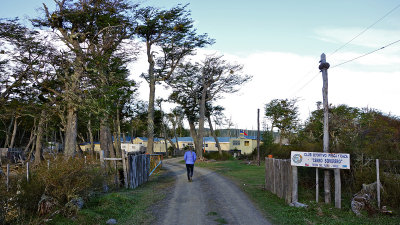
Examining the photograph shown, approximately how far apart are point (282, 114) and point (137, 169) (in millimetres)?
38483

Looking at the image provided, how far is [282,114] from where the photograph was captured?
162 feet

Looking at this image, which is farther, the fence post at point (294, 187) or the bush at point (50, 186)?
the fence post at point (294, 187)

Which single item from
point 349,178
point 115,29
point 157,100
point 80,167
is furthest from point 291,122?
point 80,167

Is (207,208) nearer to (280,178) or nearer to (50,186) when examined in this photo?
(280,178)

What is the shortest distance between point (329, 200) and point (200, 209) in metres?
3.86

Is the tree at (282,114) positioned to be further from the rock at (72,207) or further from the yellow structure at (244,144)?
the rock at (72,207)

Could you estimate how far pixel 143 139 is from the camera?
74688 mm

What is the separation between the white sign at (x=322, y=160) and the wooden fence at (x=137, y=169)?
623 cm

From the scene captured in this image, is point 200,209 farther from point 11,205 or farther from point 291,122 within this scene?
point 291,122

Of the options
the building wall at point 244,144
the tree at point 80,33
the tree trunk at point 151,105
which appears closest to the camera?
the tree at point 80,33

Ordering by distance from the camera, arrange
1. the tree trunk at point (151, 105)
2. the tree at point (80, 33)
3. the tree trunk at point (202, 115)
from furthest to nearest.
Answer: the tree trunk at point (202, 115) → the tree trunk at point (151, 105) → the tree at point (80, 33)

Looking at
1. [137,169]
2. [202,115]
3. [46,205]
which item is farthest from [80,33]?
[202,115]

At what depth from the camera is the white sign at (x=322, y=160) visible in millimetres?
9273

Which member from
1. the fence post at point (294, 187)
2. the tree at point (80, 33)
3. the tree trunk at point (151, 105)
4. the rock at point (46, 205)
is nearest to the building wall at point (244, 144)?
the tree trunk at point (151, 105)
